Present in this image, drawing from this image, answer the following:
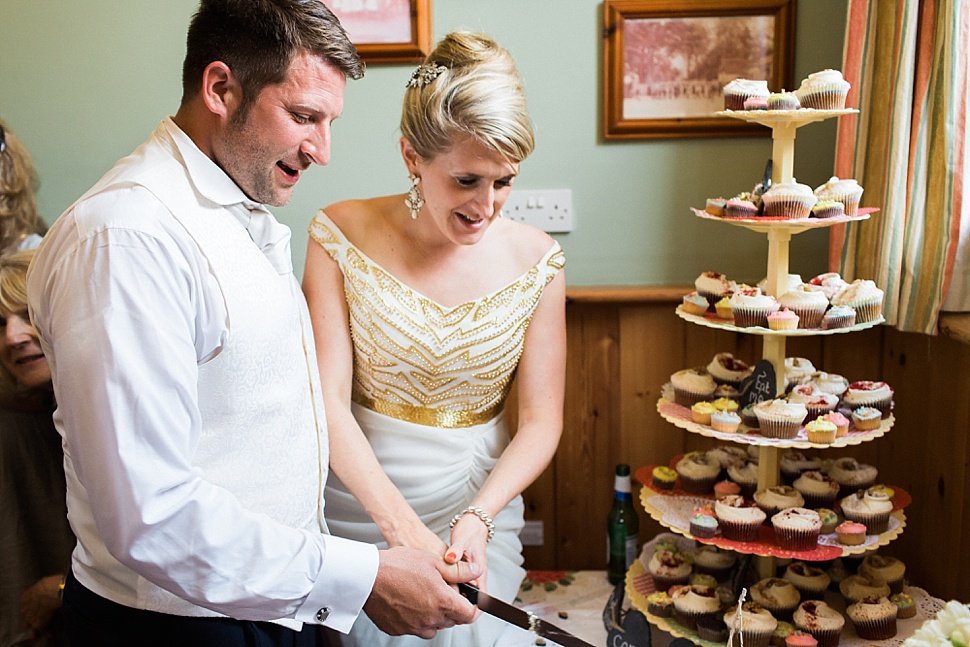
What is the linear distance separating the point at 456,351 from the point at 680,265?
28.3 inches

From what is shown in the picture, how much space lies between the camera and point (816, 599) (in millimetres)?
1851

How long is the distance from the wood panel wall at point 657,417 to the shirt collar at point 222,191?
1.05m

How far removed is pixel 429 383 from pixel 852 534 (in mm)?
853

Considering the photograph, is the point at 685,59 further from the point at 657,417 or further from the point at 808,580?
the point at 808,580

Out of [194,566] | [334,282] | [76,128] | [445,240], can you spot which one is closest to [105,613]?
[194,566]

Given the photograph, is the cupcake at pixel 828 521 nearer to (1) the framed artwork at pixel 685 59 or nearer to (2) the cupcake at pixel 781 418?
(2) the cupcake at pixel 781 418

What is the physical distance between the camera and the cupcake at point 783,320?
1.67 metres

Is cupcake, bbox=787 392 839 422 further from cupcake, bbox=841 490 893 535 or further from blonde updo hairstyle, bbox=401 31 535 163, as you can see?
blonde updo hairstyle, bbox=401 31 535 163

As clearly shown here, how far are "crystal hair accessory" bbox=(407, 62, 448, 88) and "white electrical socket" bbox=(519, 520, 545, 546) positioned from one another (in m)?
1.21

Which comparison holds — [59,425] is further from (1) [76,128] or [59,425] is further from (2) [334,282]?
(1) [76,128]

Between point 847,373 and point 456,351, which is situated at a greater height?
point 456,351

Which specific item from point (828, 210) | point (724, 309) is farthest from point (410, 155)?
point (828, 210)

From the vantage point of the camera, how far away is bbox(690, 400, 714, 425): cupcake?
1.77 metres

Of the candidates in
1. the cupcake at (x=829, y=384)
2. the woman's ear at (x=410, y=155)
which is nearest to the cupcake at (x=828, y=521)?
the cupcake at (x=829, y=384)
